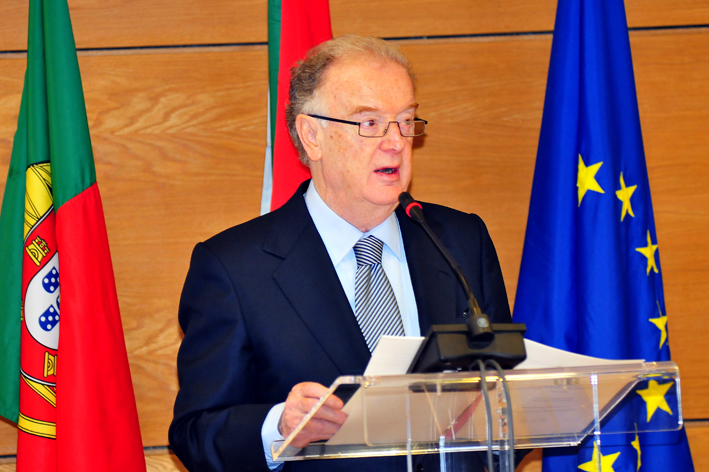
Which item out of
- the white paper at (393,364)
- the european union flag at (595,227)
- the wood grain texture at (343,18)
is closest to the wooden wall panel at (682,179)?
the wood grain texture at (343,18)

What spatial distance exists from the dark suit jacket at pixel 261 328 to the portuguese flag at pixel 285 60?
44 cm

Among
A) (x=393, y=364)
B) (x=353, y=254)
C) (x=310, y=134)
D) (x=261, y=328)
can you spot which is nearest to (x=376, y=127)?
(x=310, y=134)

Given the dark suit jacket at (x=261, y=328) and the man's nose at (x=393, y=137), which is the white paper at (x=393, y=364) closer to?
the dark suit jacket at (x=261, y=328)

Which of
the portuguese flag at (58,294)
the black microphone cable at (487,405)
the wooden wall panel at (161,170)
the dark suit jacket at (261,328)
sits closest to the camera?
the black microphone cable at (487,405)

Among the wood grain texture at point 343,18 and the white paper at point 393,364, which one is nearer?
the white paper at point 393,364

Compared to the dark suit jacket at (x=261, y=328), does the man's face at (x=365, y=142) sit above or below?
above

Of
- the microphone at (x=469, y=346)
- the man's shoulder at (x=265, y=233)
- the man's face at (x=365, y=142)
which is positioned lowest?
the microphone at (x=469, y=346)

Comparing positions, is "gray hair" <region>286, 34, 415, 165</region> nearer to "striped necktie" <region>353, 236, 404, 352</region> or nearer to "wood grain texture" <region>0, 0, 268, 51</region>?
"striped necktie" <region>353, 236, 404, 352</region>

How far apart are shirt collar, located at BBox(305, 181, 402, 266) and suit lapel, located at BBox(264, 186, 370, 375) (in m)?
0.04

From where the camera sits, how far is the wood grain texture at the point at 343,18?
8.76 feet

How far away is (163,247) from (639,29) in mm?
2011

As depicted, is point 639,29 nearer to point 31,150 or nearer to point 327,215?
point 327,215

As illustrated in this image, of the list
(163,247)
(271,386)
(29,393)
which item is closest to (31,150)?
(163,247)

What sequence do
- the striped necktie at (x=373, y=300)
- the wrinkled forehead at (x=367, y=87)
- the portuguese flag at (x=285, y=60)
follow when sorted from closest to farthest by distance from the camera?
1. the striped necktie at (x=373, y=300)
2. the wrinkled forehead at (x=367, y=87)
3. the portuguese flag at (x=285, y=60)
